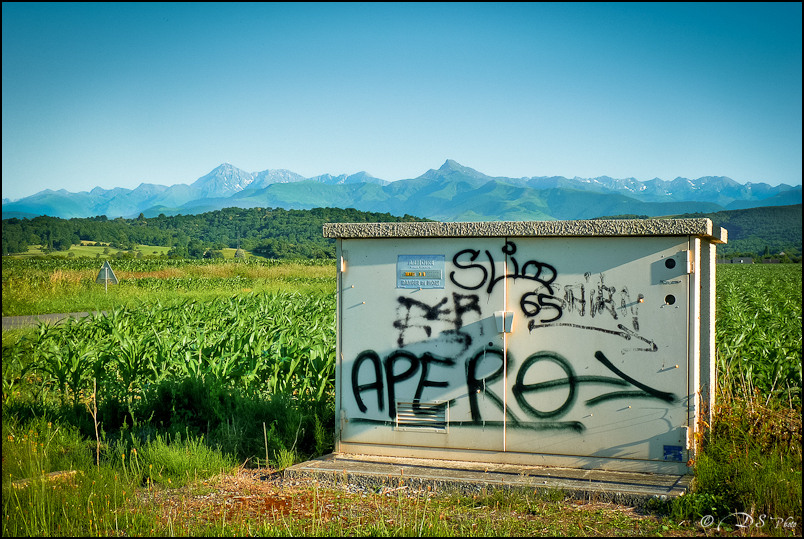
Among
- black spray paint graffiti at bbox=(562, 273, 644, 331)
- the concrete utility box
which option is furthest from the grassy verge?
black spray paint graffiti at bbox=(562, 273, 644, 331)

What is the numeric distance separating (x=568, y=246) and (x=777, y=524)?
→ 247cm

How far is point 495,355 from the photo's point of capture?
5.59m

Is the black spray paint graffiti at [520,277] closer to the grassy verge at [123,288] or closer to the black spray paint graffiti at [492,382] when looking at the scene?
the black spray paint graffiti at [492,382]

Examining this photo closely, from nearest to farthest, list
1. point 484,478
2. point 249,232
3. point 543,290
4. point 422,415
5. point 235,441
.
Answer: point 484,478
point 543,290
point 422,415
point 235,441
point 249,232

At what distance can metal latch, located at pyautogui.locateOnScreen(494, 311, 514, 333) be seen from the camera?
551 centimetres

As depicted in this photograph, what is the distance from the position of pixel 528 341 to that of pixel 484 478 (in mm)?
1193

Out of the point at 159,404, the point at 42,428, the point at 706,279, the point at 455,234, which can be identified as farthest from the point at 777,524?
the point at 42,428

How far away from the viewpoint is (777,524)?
13.8 ft

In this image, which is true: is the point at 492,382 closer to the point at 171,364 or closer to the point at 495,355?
the point at 495,355

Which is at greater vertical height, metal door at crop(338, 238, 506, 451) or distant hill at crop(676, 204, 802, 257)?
distant hill at crop(676, 204, 802, 257)

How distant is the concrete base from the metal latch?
1.16 metres

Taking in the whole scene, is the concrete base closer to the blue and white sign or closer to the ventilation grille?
the ventilation grille

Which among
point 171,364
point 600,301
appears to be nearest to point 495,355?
point 600,301

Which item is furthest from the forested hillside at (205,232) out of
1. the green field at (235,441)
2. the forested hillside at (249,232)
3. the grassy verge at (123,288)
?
the green field at (235,441)
